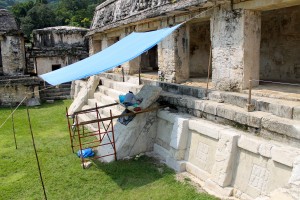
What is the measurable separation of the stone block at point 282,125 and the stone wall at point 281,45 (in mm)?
4132

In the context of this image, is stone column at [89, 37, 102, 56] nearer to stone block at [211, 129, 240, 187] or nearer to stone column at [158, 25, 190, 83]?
stone column at [158, 25, 190, 83]

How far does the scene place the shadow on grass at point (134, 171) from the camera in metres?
5.32

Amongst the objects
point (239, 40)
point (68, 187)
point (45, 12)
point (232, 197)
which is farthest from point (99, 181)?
point (45, 12)

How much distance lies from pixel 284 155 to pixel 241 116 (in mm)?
1157

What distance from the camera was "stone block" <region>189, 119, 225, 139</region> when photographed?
16.6 feet

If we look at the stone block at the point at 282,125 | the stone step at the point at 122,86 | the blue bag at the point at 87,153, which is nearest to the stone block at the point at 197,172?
the stone block at the point at 282,125

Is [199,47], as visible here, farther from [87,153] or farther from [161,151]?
[87,153]

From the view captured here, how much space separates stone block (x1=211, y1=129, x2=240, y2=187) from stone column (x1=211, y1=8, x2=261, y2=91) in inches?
72.4

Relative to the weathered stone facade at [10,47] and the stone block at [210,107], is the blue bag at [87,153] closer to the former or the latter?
the stone block at [210,107]

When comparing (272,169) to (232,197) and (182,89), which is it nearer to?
(232,197)

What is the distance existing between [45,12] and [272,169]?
1440 inches

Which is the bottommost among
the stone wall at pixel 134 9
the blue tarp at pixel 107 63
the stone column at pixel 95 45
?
the blue tarp at pixel 107 63

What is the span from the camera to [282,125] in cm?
422

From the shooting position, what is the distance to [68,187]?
5285mm
